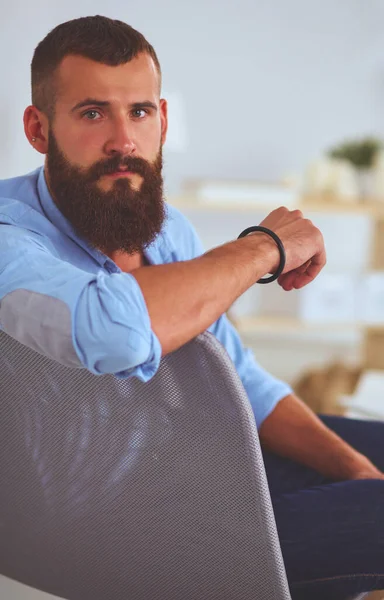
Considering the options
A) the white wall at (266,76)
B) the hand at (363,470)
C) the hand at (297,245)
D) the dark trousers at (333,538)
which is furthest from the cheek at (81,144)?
the white wall at (266,76)

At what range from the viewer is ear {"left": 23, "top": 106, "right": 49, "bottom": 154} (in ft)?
3.63

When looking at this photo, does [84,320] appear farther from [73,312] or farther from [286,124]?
[286,124]

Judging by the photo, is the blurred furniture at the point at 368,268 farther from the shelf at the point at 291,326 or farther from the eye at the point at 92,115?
the eye at the point at 92,115

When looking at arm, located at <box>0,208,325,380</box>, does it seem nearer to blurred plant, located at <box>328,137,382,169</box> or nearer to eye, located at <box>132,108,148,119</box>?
eye, located at <box>132,108,148,119</box>

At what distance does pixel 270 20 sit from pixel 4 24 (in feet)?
6.13

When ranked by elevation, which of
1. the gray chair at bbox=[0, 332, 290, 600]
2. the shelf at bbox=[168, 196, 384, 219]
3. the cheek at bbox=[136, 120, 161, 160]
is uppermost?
the cheek at bbox=[136, 120, 161, 160]

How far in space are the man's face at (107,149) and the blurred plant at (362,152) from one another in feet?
9.44

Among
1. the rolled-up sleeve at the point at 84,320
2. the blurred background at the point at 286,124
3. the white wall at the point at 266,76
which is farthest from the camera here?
the white wall at the point at 266,76

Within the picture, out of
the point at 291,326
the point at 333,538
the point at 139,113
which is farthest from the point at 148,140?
the point at 291,326

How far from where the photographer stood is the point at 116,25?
3.50 ft

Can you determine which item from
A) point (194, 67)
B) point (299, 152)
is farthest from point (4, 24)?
point (299, 152)

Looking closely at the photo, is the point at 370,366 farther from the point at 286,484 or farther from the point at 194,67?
the point at 286,484

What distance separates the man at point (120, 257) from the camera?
839mm

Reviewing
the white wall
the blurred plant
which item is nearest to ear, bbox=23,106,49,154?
the blurred plant
